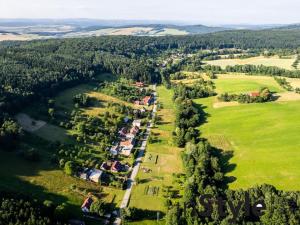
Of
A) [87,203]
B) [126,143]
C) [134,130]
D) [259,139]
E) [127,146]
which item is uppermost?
[259,139]

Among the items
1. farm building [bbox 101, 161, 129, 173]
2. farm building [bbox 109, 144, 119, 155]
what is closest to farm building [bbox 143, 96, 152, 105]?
farm building [bbox 109, 144, 119, 155]

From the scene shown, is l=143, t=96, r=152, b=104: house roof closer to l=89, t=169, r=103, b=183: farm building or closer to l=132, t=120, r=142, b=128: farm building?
l=132, t=120, r=142, b=128: farm building

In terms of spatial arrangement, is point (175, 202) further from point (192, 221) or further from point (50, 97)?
point (50, 97)

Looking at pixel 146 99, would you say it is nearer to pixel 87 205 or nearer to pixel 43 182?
pixel 43 182

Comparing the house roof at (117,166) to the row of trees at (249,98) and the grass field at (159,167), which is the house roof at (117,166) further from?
the row of trees at (249,98)

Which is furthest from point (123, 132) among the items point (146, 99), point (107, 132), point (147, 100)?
point (146, 99)

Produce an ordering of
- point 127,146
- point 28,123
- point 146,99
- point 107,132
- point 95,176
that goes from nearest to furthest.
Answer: point 95,176 → point 127,146 → point 28,123 → point 107,132 → point 146,99
